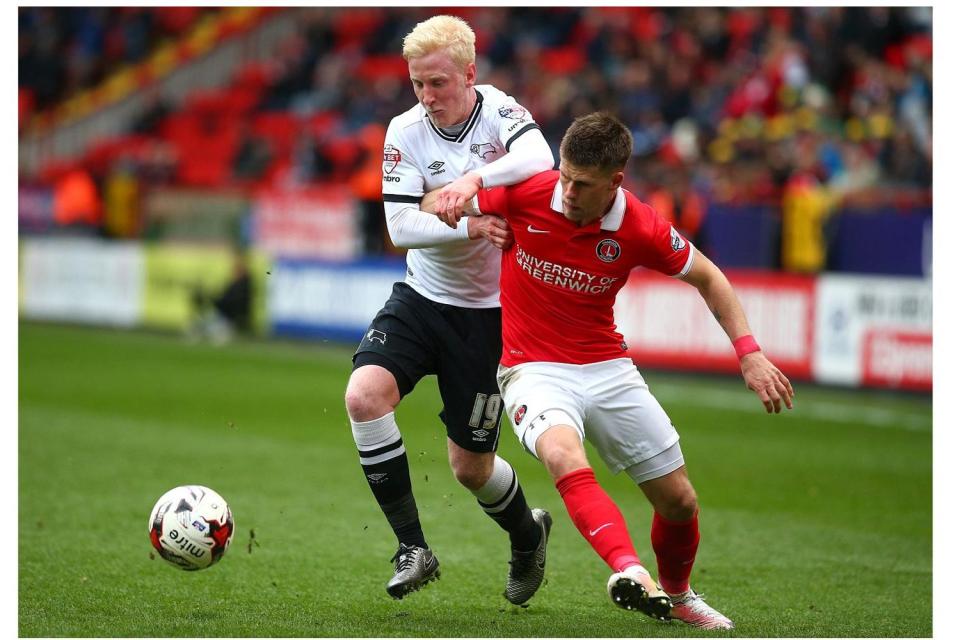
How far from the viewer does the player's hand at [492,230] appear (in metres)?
5.71

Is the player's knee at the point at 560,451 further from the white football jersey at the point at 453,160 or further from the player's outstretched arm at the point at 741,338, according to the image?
the white football jersey at the point at 453,160

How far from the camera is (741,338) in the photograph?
5535 millimetres

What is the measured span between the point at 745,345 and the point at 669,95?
541 inches

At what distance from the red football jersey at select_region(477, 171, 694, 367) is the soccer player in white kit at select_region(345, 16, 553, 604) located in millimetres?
190

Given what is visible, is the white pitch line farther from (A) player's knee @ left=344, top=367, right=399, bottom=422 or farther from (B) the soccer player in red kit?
(A) player's knee @ left=344, top=367, right=399, bottom=422

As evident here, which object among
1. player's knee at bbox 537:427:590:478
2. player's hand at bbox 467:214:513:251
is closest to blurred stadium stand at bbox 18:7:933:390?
player's hand at bbox 467:214:513:251

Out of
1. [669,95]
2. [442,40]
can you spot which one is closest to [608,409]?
[442,40]

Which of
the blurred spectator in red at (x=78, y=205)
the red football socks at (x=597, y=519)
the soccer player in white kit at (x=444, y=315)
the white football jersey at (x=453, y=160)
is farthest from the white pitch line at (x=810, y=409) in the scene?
the blurred spectator in red at (x=78, y=205)

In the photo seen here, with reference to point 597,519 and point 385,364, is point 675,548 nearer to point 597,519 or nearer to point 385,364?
point 597,519

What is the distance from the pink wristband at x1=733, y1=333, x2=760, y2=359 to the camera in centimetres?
550

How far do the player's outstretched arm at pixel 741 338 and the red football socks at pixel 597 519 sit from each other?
0.78 metres

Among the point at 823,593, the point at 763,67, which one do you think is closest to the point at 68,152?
the point at 763,67

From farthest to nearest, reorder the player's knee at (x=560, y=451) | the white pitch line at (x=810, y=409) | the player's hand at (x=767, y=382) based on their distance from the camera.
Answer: the white pitch line at (x=810, y=409) → the player's hand at (x=767, y=382) → the player's knee at (x=560, y=451)

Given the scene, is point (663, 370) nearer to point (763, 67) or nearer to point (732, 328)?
point (763, 67)
